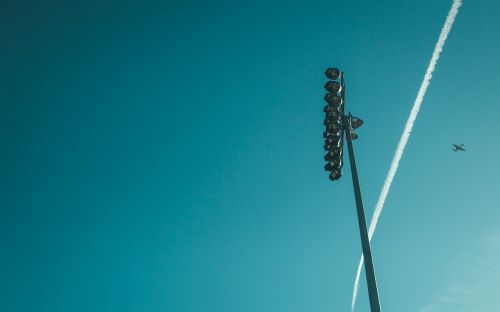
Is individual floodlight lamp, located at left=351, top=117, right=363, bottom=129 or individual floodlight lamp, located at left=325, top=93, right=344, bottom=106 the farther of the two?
individual floodlight lamp, located at left=351, top=117, right=363, bottom=129

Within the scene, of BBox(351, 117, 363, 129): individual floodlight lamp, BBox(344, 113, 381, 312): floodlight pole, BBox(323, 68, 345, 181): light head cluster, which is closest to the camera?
BBox(344, 113, 381, 312): floodlight pole

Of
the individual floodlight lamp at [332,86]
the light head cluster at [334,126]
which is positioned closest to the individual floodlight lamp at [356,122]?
the light head cluster at [334,126]

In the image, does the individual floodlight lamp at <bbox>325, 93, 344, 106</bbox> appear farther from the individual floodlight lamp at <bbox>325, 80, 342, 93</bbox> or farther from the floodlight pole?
the floodlight pole

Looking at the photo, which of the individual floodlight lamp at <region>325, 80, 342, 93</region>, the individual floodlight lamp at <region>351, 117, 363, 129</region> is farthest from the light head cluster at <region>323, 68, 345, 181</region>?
the individual floodlight lamp at <region>351, 117, 363, 129</region>

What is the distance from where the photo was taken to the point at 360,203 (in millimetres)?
6453

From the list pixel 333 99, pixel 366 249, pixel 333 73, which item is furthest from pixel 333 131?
pixel 366 249

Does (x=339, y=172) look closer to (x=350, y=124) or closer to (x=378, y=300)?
(x=350, y=124)

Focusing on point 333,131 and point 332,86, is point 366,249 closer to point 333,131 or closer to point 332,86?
point 333,131

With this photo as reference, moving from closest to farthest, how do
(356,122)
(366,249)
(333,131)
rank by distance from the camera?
(366,249) → (333,131) → (356,122)

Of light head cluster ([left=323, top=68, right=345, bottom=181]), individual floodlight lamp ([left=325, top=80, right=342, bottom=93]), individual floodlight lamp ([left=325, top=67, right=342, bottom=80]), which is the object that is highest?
individual floodlight lamp ([left=325, top=67, right=342, bottom=80])

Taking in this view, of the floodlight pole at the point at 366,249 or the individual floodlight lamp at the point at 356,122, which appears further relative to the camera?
the individual floodlight lamp at the point at 356,122

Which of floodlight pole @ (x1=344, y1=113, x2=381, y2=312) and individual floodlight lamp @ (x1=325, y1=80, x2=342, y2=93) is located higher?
individual floodlight lamp @ (x1=325, y1=80, x2=342, y2=93)

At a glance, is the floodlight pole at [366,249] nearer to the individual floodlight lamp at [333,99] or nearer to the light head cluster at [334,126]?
→ the light head cluster at [334,126]

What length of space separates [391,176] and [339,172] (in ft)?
28.3
